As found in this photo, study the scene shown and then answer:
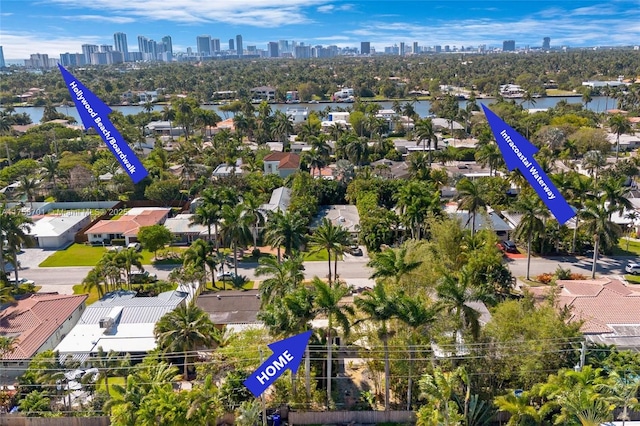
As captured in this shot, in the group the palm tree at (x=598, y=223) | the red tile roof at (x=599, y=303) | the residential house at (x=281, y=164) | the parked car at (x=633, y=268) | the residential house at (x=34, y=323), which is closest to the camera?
the residential house at (x=34, y=323)

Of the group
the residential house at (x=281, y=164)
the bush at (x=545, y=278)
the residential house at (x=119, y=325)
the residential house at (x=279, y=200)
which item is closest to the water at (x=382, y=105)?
the residential house at (x=281, y=164)

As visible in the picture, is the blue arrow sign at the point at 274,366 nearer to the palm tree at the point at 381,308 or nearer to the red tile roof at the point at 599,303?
the palm tree at the point at 381,308

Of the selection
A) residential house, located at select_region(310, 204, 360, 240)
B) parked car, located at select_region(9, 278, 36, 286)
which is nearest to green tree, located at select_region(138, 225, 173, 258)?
parked car, located at select_region(9, 278, 36, 286)

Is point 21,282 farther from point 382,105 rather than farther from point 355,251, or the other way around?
point 382,105

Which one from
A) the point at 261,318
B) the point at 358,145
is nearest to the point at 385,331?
the point at 261,318

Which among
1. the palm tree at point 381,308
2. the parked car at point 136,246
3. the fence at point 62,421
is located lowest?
the fence at point 62,421

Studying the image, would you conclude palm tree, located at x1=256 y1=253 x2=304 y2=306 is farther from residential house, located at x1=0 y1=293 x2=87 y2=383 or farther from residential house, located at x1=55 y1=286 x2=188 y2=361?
residential house, located at x1=0 y1=293 x2=87 y2=383

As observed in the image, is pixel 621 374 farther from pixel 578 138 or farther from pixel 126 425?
pixel 578 138
